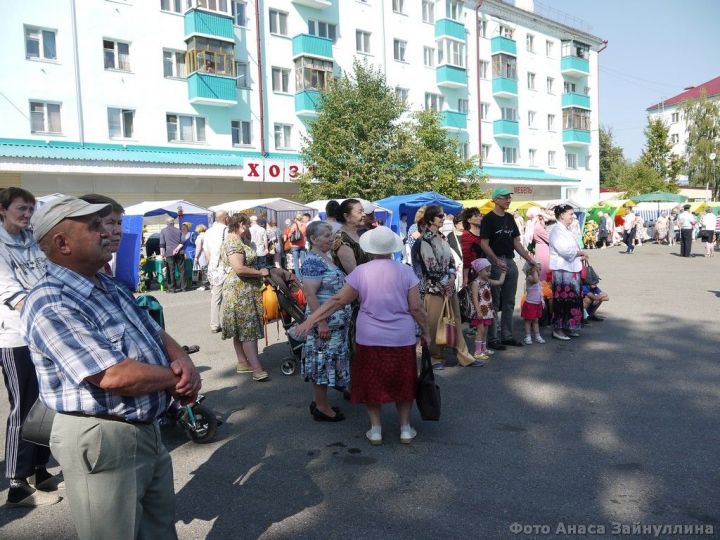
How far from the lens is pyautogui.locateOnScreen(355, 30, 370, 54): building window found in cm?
3134

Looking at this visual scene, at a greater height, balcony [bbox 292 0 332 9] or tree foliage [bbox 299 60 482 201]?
balcony [bbox 292 0 332 9]

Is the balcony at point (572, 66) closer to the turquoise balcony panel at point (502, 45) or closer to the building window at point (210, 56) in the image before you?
the turquoise balcony panel at point (502, 45)

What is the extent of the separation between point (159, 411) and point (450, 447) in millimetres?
2671

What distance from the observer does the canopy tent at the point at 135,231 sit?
478 inches

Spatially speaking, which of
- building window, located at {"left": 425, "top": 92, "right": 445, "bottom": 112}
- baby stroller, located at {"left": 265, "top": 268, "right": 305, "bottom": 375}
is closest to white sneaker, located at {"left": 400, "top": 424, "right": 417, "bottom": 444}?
baby stroller, located at {"left": 265, "top": 268, "right": 305, "bottom": 375}

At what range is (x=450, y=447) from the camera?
431 cm

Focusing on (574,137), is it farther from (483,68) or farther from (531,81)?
(483,68)

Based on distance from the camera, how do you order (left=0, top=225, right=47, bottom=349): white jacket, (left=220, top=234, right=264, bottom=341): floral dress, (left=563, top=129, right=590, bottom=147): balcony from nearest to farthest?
1. (left=0, top=225, right=47, bottom=349): white jacket
2. (left=220, top=234, right=264, bottom=341): floral dress
3. (left=563, top=129, right=590, bottom=147): balcony

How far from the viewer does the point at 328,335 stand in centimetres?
481

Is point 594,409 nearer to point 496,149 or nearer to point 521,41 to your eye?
point 496,149

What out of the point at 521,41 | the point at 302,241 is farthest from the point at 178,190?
the point at 521,41

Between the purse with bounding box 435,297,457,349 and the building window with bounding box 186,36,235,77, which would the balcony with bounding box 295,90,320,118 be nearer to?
the building window with bounding box 186,36,235,77

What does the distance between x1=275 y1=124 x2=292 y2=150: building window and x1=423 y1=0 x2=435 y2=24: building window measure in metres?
12.4

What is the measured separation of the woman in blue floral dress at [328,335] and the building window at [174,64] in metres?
23.2
